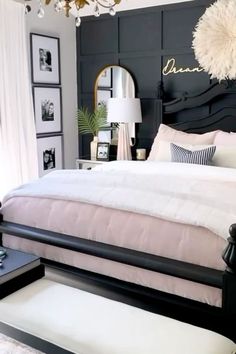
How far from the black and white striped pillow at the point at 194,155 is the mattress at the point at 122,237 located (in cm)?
146

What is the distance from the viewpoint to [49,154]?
4.93 metres

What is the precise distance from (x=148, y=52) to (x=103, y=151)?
127 centimetres

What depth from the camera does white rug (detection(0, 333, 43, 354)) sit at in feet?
5.70

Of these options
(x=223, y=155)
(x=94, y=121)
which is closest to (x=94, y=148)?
(x=94, y=121)

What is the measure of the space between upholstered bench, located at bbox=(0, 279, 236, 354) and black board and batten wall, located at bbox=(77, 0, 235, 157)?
2920 mm

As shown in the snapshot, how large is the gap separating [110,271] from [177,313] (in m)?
0.43

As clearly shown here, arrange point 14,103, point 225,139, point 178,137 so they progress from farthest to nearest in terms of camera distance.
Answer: point 14,103, point 178,137, point 225,139

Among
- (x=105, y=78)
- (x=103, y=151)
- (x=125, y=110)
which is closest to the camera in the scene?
(x=125, y=110)

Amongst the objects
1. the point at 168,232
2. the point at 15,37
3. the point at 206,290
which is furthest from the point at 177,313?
the point at 15,37

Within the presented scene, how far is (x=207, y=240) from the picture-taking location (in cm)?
191

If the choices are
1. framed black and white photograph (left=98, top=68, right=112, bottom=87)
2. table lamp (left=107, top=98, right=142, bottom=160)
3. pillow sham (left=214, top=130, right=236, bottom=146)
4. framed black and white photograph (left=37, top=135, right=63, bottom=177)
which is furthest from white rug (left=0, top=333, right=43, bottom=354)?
framed black and white photograph (left=98, top=68, right=112, bottom=87)

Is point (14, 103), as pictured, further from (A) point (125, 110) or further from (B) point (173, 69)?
(B) point (173, 69)

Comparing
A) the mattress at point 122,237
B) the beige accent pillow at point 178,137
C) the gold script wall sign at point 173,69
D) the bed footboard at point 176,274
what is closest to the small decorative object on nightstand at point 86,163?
the beige accent pillow at point 178,137

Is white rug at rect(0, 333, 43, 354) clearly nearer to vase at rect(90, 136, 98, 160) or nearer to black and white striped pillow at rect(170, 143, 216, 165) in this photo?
black and white striped pillow at rect(170, 143, 216, 165)
